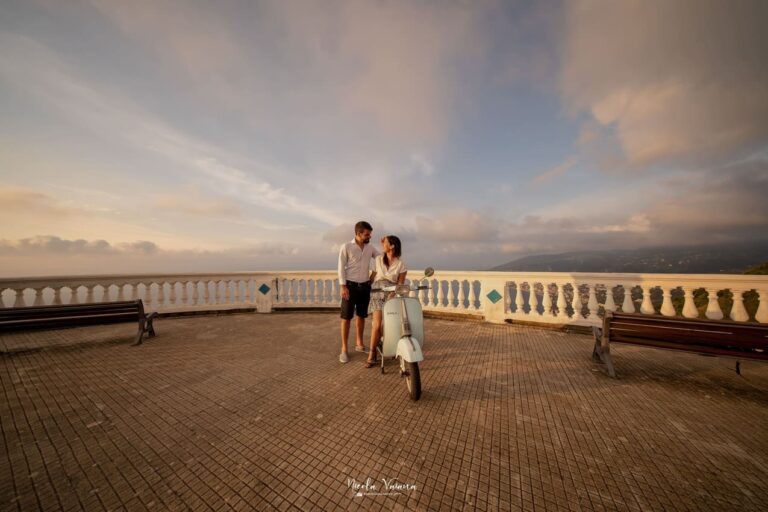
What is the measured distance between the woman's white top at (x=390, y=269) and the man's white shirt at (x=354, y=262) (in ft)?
0.86

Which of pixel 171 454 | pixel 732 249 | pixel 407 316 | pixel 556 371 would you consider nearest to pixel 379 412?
pixel 407 316

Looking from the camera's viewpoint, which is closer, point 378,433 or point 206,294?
point 378,433

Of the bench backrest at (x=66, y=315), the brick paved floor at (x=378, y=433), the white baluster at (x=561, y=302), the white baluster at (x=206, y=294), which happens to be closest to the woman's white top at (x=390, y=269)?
the brick paved floor at (x=378, y=433)

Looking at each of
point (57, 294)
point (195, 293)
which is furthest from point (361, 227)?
point (57, 294)

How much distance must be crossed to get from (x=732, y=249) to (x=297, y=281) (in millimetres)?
240307

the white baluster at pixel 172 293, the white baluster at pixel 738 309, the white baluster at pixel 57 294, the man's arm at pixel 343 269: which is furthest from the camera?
the white baluster at pixel 172 293

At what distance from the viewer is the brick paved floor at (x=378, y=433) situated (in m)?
1.61

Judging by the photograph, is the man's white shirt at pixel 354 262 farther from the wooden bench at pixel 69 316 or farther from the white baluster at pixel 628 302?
the white baluster at pixel 628 302

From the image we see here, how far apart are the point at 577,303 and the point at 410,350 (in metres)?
4.47

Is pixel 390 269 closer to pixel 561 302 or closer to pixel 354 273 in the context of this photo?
pixel 354 273

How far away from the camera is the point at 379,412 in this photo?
2.43 m

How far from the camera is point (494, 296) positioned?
18.8 feet

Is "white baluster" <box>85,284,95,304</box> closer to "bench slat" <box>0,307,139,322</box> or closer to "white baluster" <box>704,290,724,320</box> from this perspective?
"bench slat" <box>0,307,139,322</box>

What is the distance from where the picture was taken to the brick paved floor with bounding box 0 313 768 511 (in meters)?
1.61
